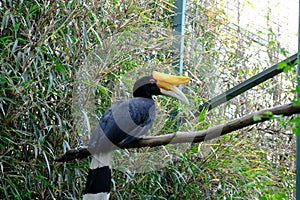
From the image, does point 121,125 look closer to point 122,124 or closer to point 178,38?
point 122,124

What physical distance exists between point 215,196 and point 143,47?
89 cm

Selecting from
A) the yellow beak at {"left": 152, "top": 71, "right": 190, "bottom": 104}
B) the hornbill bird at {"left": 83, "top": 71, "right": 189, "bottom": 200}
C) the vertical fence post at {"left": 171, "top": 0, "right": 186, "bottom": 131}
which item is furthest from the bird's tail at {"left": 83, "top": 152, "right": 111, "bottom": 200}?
the vertical fence post at {"left": 171, "top": 0, "right": 186, "bottom": 131}

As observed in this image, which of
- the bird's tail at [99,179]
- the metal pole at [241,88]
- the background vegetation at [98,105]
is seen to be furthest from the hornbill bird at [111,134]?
the metal pole at [241,88]

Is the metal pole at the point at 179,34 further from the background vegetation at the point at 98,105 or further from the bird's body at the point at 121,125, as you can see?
the bird's body at the point at 121,125

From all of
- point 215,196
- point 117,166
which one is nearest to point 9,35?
point 117,166

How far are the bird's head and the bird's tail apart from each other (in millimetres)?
377

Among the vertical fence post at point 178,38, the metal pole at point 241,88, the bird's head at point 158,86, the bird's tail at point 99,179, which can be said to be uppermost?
the vertical fence post at point 178,38

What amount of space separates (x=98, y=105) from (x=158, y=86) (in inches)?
14.6

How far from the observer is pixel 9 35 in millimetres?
2668

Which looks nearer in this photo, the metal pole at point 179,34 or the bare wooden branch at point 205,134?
the bare wooden branch at point 205,134

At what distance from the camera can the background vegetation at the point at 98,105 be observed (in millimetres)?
2539

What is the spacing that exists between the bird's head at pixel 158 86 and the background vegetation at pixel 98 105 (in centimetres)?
11

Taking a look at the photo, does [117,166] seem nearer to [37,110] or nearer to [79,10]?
[37,110]

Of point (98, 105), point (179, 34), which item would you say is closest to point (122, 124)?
point (98, 105)
